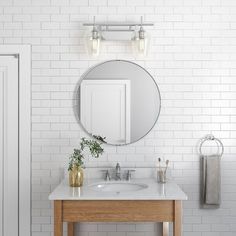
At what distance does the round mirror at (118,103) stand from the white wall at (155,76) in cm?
7

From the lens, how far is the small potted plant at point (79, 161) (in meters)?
3.06

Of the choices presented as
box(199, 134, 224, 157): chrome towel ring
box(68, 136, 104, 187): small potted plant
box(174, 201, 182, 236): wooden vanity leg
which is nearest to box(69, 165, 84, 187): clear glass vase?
box(68, 136, 104, 187): small potted plant

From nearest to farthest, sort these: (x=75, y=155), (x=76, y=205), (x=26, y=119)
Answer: (x=76, y=205)
(x=75, y=155)
(x=26, y=119)

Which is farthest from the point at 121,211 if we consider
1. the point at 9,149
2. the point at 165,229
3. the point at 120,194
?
the point at 9,149

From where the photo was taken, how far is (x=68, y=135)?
346cm

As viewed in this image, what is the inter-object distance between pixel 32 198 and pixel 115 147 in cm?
83

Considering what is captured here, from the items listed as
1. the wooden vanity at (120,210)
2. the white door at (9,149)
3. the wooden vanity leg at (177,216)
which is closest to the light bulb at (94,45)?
the white door at (9,149)

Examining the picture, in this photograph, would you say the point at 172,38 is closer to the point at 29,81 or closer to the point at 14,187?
the point at 29,81

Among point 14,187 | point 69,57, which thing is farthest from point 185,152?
point 14,187

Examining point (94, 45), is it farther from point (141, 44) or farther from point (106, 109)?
point (106, 109)

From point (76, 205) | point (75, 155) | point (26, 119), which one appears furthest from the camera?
point (26, 119)

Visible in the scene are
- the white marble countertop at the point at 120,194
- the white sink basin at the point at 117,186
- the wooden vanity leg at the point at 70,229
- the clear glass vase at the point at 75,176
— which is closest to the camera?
the white marble countertop at the point at 120,194

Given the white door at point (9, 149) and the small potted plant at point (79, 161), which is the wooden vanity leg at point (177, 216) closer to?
the small potted plant at point (79, 161)

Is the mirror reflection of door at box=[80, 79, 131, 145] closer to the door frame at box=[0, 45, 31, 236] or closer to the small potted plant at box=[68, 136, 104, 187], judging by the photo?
the small potted plant at box=[68, 136, 104, 187]
